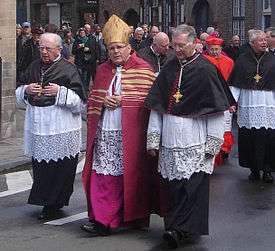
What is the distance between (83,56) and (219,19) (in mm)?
11287

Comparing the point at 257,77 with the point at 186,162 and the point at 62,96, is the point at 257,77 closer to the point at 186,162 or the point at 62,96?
the point at 62,96

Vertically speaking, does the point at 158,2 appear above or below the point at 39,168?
above

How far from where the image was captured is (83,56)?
2244cm

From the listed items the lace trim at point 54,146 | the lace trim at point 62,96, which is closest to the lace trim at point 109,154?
the lace trim at point 62,96

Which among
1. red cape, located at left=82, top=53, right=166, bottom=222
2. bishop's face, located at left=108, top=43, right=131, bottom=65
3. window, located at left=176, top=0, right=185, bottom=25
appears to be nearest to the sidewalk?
red cape, located at left=82, top=53, right=166, bottom=222

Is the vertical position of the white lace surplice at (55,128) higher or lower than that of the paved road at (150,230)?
higher

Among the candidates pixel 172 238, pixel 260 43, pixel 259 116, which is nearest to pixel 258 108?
pixel 259 116

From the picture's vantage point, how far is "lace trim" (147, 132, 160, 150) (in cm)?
734

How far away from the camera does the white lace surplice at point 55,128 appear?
8.29 meters

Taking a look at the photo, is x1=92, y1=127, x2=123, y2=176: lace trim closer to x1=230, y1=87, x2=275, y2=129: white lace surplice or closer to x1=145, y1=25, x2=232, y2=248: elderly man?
x1=145, y1=25, x2=232, y2=248: elderly man

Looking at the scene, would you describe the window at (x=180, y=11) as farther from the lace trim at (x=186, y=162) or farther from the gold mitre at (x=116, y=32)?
the lace trim at (x=186, y=162)

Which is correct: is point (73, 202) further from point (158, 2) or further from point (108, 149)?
point (158, 2)

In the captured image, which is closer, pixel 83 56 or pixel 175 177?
pixel 175 177

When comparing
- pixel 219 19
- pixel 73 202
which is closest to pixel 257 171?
pixel 73 202
